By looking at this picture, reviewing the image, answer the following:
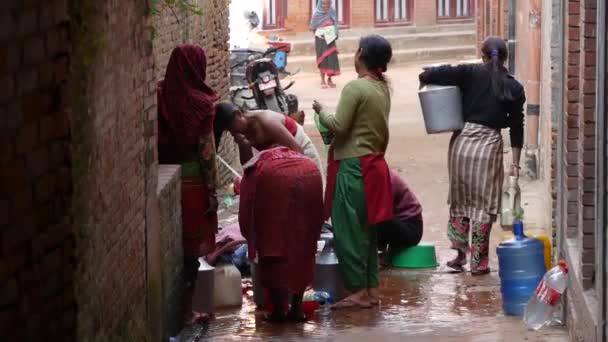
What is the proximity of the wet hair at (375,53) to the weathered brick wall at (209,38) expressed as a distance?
183cm

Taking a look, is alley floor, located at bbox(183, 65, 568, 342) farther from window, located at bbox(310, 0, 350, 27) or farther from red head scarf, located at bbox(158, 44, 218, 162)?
window, located at bbox(310, 0, 350, 27)

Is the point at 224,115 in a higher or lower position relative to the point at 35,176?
lower

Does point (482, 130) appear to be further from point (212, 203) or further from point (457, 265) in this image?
point (212, 203)

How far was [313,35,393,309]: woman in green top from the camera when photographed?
8.30 m

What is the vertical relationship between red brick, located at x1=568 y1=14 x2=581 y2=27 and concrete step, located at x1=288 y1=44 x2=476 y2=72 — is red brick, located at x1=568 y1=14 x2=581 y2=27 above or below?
above

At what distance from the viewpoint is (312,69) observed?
27.0 metres

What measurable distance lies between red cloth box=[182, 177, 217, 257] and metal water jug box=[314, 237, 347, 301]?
954mm

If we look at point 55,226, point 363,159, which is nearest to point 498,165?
point 363,159

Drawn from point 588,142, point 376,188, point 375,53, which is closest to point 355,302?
point 376,188

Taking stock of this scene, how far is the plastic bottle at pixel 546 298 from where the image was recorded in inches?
304

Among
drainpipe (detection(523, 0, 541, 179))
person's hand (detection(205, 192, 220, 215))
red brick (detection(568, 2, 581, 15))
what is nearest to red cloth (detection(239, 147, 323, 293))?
person's hand (detection(205, 192, 220, 215))

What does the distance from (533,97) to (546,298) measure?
6.18 m

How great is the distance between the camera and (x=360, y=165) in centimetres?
837

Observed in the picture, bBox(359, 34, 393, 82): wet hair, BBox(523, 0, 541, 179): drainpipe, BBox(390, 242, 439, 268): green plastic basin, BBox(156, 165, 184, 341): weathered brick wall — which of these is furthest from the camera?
BBox(523, 0, 541, 179): drainpipe
